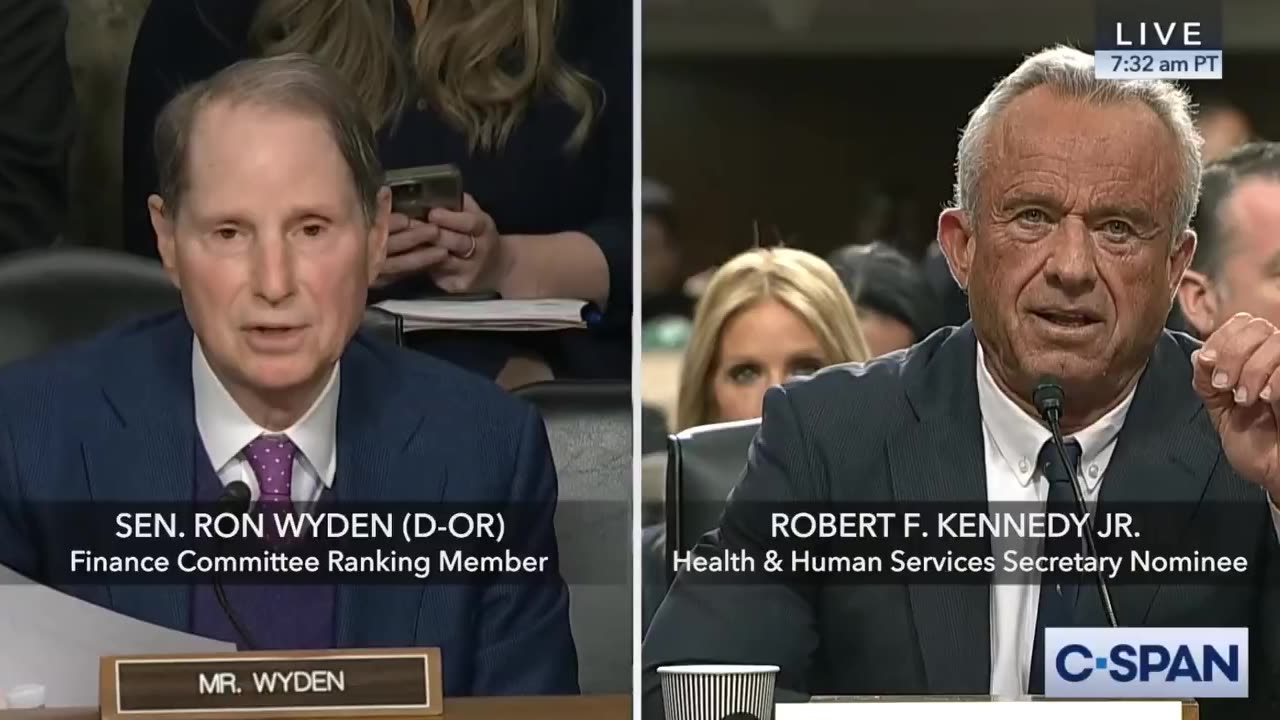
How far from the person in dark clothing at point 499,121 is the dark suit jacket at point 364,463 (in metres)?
0.21

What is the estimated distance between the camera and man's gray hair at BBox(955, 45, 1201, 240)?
13.2 ft

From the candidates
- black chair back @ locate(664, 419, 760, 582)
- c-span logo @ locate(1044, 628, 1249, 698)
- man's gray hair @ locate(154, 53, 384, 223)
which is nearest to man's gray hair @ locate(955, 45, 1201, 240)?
black chair back @ locate(664, 419, 760, 582)

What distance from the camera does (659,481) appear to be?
4137 mm

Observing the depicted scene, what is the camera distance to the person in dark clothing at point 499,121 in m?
4.12

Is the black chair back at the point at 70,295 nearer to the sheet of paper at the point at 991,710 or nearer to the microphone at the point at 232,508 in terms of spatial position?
the microphone at the point at 232,508

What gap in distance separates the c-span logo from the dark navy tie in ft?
0.05

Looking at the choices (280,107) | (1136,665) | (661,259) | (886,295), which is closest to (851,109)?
(886,295)

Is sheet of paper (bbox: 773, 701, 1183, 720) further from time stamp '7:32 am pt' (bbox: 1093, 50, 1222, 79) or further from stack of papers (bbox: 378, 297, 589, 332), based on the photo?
time stamp '7:32 am pt' (bbox: 1093, 50, 1222, 79)

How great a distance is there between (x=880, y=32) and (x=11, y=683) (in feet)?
7.54

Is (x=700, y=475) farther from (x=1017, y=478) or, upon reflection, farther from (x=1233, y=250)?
(x=1233, y=250)

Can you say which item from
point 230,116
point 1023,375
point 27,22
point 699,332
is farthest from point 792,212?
point 27,22

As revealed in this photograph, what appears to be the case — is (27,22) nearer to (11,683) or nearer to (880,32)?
(11,683)

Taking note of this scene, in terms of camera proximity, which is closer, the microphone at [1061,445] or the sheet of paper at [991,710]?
the sheet of paper at [991,710]

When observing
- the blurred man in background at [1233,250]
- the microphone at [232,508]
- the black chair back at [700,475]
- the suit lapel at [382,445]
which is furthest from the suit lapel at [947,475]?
the microphone at [232,508]
